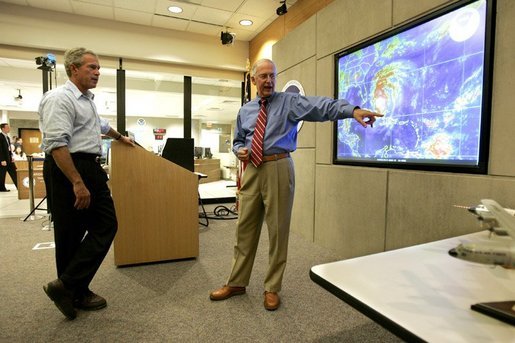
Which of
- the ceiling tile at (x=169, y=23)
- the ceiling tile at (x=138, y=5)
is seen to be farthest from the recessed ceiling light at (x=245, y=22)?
the ceiling tile at (x=138, y=5)

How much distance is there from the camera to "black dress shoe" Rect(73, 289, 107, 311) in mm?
1979

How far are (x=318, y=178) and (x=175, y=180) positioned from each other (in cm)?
150

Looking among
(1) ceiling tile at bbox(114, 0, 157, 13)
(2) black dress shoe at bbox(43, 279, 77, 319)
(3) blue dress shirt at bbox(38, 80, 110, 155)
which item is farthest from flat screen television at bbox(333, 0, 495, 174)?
(1) ceiling tile at bbox(114, 0, 157, 13)

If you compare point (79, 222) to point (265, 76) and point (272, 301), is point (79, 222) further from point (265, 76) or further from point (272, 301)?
point (265, 76)

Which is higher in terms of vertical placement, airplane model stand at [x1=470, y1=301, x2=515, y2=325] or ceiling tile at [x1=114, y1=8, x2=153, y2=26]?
ceiling tile at [x1=114, y1=8, x2=153, y2=26]

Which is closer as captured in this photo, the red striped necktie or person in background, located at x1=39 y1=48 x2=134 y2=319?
person in background, located at x1=39 y1=48 x2=134 y2=319

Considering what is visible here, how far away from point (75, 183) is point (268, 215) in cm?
115

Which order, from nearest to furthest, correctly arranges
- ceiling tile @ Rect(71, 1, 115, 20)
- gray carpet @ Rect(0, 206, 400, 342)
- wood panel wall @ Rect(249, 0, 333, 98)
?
gray carpet @ Rect(0, 206, 400, 342) → wood panel wall @ Rect(249, 0, 333, 98) → ceiling tile @ Rect(71, 1, 115, 20)

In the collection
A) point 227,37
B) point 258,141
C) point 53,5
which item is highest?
point 53,5

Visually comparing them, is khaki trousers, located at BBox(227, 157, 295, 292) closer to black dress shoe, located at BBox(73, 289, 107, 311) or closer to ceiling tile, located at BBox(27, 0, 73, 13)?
black dress shoe, located at BBox(73, 289, 107, 311)

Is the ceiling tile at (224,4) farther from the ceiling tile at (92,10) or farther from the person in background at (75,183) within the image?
the person in background at (75,183)

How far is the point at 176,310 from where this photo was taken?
1987mm

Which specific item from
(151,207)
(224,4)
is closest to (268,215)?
(151,207)

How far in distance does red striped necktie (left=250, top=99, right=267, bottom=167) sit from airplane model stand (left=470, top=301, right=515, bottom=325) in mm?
1421
